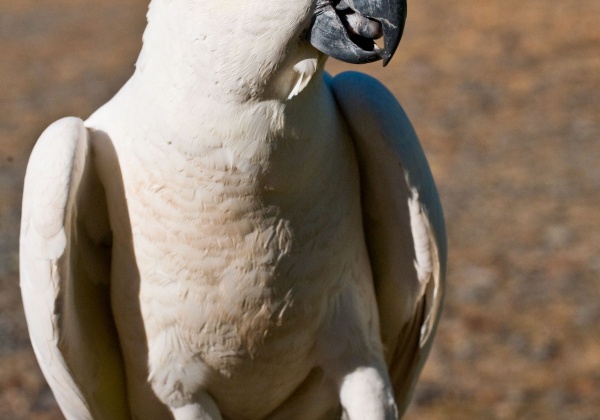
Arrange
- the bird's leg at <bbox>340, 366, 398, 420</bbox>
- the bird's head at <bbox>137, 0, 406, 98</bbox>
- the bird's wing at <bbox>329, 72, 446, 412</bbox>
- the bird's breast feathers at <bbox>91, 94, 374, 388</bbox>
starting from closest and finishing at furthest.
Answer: the bird's head at <bbox>137, 0, 406, 98</bbox>, the bird's breast feathers at <bbox>91, 94, 374, 388</bbox>, the bird's wing at <bbox>329, 72, 446, 412</bbox>, the bird's leg at <bbox>340, 366, 398, 420</bbox>

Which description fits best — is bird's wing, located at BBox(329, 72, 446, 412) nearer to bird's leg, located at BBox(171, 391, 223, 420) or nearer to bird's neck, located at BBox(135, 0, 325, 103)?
bird's neck, located at BBox(135, 0, 325, 103)

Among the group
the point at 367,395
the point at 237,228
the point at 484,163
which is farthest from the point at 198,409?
the point at 484,163

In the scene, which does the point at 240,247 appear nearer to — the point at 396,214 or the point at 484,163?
the point at 396,214

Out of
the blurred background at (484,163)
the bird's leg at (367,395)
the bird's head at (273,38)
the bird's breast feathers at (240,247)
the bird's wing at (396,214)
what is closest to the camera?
the bird's head at (273,38)

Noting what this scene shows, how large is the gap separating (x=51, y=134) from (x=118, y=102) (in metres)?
0.18

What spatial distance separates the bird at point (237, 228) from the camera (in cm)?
211

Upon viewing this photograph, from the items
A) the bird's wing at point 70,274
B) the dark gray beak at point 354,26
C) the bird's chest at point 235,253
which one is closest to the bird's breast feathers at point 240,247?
the bird's chest at point 235,253

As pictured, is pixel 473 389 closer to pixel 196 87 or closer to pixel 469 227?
pixel 469 227

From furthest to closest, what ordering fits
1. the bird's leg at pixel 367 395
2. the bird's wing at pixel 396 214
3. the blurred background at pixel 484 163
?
the blurred background at pixel 484 163
the bird's leg at pixel 367 395
the bird's wing at pixel 396 214

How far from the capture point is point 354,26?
2072mm

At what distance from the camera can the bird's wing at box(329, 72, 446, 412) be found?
2.55m

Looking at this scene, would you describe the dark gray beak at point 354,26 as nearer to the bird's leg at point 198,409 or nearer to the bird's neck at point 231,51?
the bird's neck at point 231,51

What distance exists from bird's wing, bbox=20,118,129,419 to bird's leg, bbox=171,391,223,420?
20 centimetres

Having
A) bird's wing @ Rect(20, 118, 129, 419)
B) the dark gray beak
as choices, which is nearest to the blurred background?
bird's wing @ Rect(20, 118, 129, 419)
